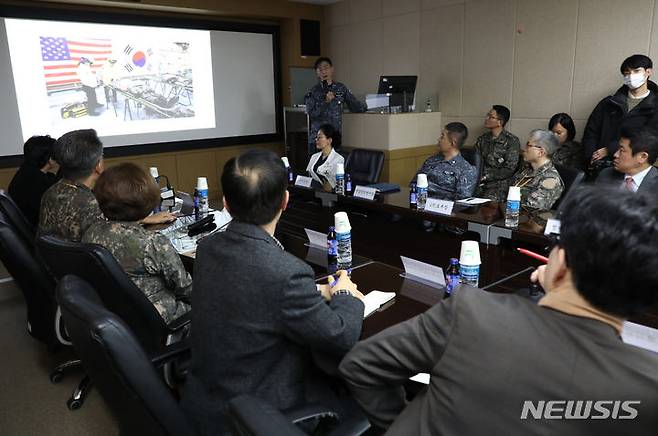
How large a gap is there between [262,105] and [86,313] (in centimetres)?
606

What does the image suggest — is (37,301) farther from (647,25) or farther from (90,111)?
(647,25)

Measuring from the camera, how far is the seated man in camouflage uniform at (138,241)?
177 cm

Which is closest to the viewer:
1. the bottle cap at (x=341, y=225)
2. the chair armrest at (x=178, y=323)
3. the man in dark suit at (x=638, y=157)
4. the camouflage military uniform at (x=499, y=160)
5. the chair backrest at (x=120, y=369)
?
the chair backrest at (x=120, y=369)

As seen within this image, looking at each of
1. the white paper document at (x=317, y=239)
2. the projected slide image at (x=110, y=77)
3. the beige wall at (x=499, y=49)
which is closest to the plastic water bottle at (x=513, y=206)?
the white paper document at (x=317, y=239)

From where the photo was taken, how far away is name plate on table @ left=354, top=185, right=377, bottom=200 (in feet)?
10.4

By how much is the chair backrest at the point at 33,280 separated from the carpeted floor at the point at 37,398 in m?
0.30

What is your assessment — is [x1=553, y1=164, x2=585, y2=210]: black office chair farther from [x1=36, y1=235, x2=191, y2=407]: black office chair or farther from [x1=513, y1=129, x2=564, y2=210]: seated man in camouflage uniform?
[x1=36, y1=235, x2=191, y2=407]: black office chair

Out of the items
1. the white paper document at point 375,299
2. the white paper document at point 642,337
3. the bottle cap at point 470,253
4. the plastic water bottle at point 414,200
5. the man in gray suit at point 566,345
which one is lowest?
the white paper document at point 375,299

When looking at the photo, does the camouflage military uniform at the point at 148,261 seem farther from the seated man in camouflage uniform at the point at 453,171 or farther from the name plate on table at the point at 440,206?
the seated man in camouflage uniform at the point at 453,171

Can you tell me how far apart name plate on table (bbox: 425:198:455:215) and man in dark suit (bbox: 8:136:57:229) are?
97.7 inches

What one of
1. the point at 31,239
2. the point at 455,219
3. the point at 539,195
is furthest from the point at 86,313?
the point at 539,195

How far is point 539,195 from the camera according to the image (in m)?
2.82

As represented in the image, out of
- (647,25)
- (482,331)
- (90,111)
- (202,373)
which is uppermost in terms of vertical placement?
(647,25)

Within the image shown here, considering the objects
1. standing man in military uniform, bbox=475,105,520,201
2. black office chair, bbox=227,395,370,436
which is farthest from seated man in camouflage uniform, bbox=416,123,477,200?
black office chair, bbox=227,395,370,436
